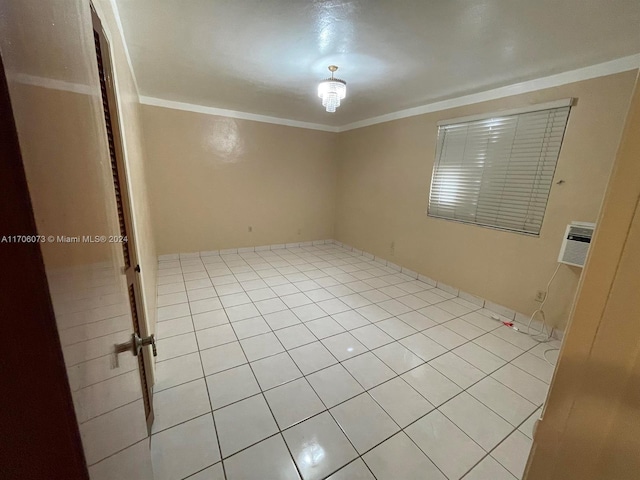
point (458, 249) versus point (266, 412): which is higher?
point (458, 249)

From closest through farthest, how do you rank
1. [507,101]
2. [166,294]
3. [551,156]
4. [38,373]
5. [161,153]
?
[38,373] < [551,156] < [507,101] < [166,294] < [161,153]

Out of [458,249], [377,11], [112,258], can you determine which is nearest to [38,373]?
[112,258]

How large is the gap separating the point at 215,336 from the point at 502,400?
2.31 meters

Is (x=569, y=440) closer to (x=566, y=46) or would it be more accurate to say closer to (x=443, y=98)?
(x=566, y=46)

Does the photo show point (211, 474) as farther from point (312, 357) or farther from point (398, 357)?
point (398, 357)

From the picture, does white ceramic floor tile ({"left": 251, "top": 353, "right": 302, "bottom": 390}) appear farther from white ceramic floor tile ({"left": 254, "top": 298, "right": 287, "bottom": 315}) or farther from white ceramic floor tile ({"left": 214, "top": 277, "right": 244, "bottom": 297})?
white ceramic floor tile ({"left": 214, "top": 277, "right": 244, "bottom": 297})

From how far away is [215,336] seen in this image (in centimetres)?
230

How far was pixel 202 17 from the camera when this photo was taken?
1.70m

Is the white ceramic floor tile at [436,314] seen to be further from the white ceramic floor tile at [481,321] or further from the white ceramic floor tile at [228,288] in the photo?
the white ceramic floor tile at [228,288]

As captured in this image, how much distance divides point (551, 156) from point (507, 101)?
75 centimetres

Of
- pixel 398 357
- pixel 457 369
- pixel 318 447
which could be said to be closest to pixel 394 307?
pixel 398 357

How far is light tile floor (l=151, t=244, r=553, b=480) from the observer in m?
1.36

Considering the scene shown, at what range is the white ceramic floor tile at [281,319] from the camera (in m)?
2.53

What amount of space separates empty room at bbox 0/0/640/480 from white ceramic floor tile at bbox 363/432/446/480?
0.04 ft
